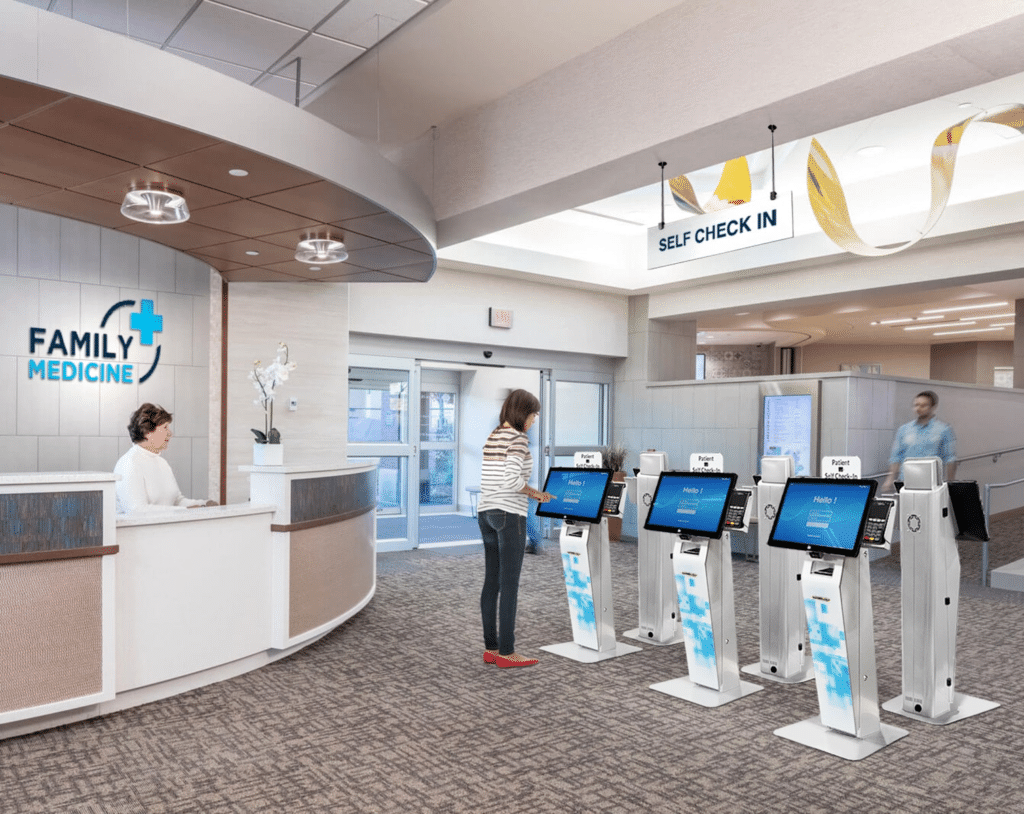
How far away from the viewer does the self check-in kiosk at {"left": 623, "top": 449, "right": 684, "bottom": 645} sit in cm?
552

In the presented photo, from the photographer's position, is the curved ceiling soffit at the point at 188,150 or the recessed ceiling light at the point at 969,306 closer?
the curved ceiling soffit at the point at 188,150

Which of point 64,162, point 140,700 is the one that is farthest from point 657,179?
point 140,700

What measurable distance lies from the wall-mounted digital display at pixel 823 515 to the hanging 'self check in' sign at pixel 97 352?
5530 mm

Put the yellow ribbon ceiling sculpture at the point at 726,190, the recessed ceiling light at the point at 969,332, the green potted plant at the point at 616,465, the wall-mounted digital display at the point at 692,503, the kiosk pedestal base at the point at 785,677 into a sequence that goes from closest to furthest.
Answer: the wall-mounted digital display at the point at 692,503, the kiosk pedestal base at the point at 785,677, the yellow ribbon ceiling sculpture at the point at 726,190, the green potted plant at the point at 616,465, the recessed ceiling light at the point at 969,332

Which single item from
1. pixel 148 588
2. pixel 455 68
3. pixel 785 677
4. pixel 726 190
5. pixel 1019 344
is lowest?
pixel 785 677

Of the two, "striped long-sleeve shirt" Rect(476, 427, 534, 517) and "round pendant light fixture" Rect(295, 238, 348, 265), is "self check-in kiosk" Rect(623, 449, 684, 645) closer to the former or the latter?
"striped long-sleeve shirt" Rect(476, 427, 534, 517)

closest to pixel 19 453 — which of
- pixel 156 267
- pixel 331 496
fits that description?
pixel 156 267

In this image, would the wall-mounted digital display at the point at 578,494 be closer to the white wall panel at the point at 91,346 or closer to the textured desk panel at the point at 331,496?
the textured desk panel at the point at 331,496

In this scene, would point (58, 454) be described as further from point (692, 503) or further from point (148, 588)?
point (692, 503)

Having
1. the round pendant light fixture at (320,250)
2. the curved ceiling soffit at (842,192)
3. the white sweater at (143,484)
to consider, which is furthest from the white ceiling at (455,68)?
the white sweater at (143,484)

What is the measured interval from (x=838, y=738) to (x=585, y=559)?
1771 millimetres

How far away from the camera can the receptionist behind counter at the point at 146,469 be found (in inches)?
187

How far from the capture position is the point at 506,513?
15.7 feet

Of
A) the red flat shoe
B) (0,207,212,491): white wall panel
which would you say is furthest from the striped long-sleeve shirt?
(0,207,212,491): white wall panel
